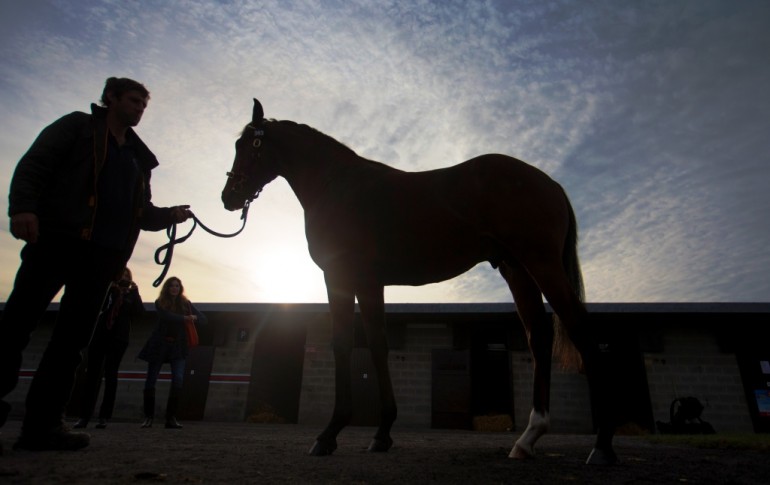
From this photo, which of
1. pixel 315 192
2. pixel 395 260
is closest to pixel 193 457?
pixel 395 260

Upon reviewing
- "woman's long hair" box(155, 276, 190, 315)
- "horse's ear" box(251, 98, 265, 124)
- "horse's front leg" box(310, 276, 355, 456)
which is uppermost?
"horse's ear" box(251, 98, 265, 124)

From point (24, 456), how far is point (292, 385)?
11242 millimetres

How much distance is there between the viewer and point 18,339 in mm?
1958

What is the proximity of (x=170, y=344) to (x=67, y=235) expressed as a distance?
406 centimetres

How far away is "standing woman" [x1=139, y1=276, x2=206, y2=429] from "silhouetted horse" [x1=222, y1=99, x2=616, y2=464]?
3518 mm

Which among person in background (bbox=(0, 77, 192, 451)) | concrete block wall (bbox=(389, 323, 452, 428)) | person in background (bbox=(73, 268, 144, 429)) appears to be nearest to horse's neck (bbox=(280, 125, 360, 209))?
person in background (bbox=(0, 77, 192, 451))

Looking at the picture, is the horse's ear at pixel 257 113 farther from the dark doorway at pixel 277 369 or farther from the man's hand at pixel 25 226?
Result: the dark doorway at pixel 277 369

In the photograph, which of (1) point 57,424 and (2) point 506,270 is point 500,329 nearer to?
(2) point 506,270

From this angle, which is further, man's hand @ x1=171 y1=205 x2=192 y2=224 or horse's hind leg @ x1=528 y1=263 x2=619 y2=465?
man's hand @ x1=171 y1=205 x2=192 y2=224

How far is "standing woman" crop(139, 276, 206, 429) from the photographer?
5527 mm

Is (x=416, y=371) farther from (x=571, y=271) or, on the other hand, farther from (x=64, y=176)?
(x=64, y=176)

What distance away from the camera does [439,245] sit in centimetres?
266

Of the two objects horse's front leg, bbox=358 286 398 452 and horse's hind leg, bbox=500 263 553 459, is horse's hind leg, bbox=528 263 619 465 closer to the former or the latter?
horse's hind leg, bbox=500 263 553 459

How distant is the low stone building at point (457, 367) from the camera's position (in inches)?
424
